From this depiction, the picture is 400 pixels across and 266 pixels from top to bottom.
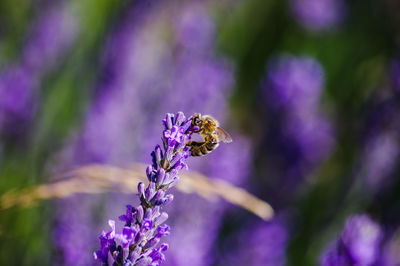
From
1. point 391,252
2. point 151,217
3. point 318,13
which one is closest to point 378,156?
point 391,252

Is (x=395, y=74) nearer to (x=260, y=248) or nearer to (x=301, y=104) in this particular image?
(x=301, y=104)

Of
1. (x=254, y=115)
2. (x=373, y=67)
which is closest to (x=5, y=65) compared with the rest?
(x=254, y=115)

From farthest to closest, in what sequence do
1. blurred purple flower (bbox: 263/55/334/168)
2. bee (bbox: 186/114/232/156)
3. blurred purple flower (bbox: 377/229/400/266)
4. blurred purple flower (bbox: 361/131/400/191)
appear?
1. blurred purple flower (bbox: 263/55/334/168)
2. blurred purple flower (bbox: 361/131/400/191)
3. blurred purple flower (bbox: 377/229/400/266)
4. bee (bbox: 186/114/232/156)

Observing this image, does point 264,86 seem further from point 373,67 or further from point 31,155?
point 31,155

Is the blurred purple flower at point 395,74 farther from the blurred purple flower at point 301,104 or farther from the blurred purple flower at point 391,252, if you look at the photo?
the blurred purple flower at point 391,252

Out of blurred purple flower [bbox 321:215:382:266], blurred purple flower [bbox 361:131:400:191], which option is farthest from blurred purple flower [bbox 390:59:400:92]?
blurred purple flower [bbox 321:215:382:266]

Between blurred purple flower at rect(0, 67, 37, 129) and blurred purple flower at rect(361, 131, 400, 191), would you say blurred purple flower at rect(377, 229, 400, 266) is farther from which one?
blurred purple flower at rect(0, 67, 37, 129)
